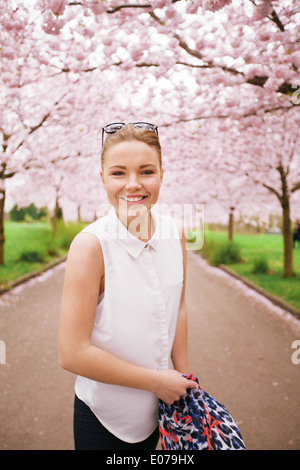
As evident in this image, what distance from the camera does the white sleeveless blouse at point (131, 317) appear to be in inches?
47.2

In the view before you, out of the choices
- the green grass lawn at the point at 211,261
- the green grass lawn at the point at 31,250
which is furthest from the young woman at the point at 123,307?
the green grass lawn at the point at 31,250

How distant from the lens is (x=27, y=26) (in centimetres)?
395

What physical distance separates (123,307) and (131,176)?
20.1 inches

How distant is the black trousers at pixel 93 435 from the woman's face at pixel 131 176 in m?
0.87

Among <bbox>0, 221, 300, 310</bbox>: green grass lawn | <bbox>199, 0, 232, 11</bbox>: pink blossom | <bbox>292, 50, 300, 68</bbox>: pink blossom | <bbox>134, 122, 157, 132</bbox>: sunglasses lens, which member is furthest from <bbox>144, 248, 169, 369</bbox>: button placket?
<bbox>0, 221, 300, 310</bbox>: green grass lawn

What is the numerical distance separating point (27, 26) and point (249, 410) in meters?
5.25

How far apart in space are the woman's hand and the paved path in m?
2.31

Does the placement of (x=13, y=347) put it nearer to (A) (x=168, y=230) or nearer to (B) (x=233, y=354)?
(B) (x=233, y=354)

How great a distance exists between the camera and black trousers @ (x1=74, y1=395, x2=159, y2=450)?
1.36m

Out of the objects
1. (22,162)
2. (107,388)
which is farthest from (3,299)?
(107,388)

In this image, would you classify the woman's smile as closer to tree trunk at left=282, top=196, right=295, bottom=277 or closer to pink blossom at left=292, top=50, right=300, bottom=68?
pink blossom at left=292, top=50, right=300, bottom=68

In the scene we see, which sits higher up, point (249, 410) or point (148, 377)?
point (148, 377)

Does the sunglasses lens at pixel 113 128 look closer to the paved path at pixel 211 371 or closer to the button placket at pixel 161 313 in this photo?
the button placket at pixel 161 313

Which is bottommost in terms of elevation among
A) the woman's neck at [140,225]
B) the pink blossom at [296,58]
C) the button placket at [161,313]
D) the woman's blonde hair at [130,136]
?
the button placket at [161,313]
